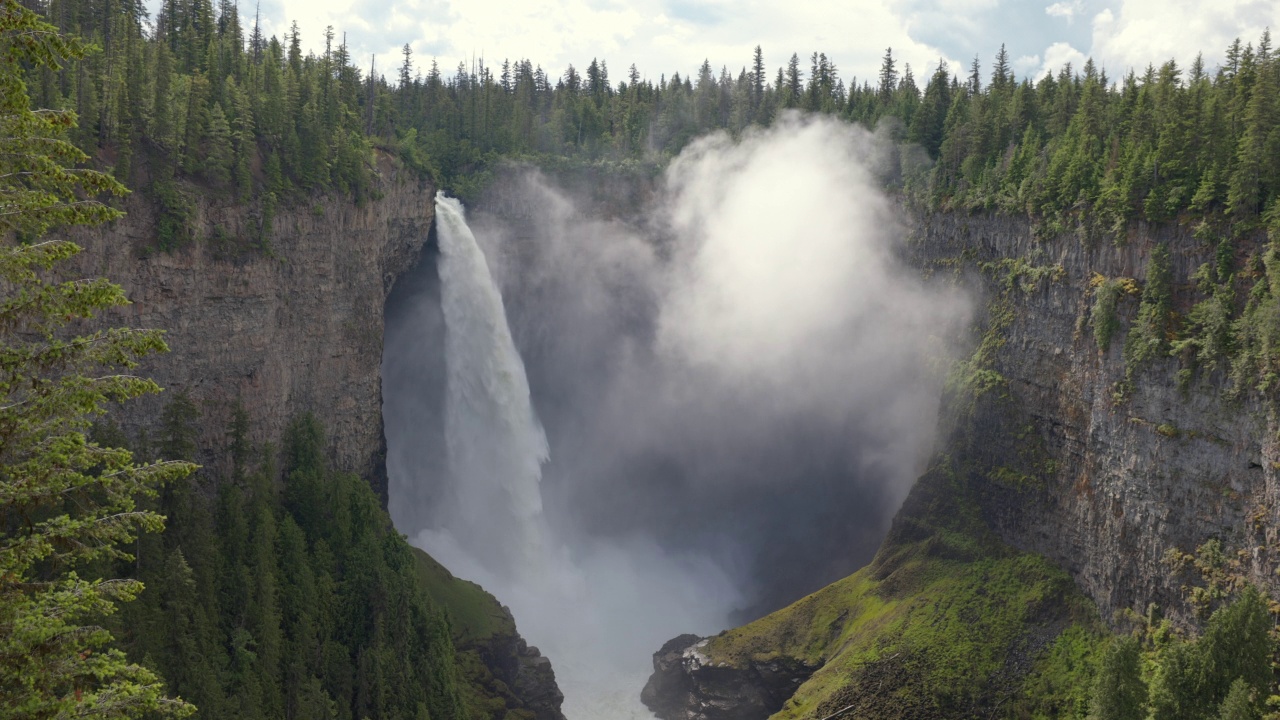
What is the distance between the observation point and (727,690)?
2795 inches

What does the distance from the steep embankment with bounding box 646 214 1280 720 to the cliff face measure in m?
29.4

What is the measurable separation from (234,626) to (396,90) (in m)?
91.8

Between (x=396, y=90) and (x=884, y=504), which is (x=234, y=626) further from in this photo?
(x=396, y=90)

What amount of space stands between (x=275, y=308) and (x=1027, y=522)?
154ft

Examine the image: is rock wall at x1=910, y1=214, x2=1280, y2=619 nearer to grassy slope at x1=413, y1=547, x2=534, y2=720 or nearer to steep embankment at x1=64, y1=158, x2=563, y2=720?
grassy slope at x1=413, y1=547, x2=534, y2=720

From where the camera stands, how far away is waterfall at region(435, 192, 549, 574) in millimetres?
85188

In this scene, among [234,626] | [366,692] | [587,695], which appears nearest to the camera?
[234,626]

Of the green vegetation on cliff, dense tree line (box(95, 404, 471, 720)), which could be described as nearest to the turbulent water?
the green vegetation on cliff

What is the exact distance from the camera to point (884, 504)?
8538cm

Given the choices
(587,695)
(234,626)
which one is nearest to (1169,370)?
(587,695)

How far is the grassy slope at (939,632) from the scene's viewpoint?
198 ft

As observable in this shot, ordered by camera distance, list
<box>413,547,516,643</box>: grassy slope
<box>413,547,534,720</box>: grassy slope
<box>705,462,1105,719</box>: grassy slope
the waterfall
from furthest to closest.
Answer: the waterfall, <box>413,547,516,643</box>: grassy slope, <box>413,547,534,720</box>: grassy slope, <box>705,462,1105,719</box>: grassy slope

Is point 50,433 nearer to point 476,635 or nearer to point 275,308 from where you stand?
point 275,308

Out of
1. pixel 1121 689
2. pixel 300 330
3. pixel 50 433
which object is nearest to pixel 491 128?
pixel 300 330
